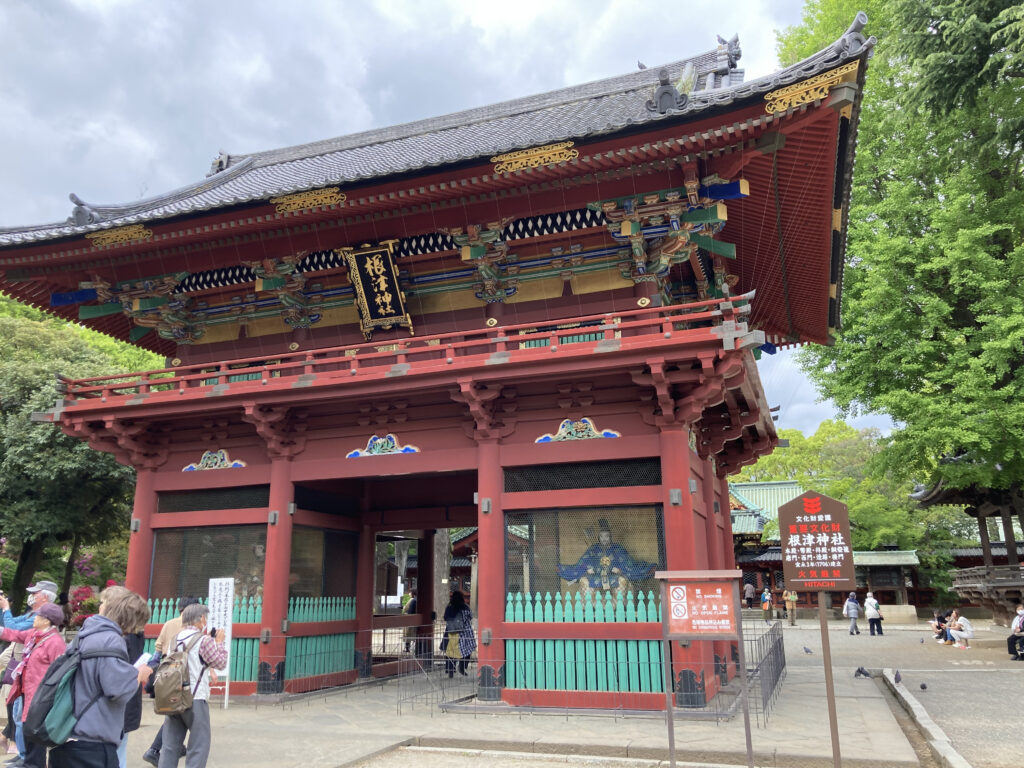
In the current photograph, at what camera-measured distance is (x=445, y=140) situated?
17297 mm

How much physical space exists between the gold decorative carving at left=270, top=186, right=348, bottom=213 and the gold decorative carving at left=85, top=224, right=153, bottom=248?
2.64 meters

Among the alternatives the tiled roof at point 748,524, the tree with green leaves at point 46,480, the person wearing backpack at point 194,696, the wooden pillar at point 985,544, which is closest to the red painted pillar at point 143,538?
the person wearing backpack at point 194,696

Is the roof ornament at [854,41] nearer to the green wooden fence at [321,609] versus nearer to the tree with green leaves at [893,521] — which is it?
the green wooden fence at [321,609]

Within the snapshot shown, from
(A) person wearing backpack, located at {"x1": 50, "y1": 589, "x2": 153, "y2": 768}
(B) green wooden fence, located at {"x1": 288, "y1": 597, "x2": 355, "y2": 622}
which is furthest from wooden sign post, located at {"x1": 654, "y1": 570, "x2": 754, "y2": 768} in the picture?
(B) green wooden fence, located at {"x1": 288, "y1": 597, "x2": 355, "y2": 622}

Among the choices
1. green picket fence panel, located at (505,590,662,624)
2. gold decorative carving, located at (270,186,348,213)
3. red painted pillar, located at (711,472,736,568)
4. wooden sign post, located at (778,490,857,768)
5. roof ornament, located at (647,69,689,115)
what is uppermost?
roof ornament, located at (647,69,689,115)

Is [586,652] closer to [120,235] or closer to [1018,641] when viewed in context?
[120,235]

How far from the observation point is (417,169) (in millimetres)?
11180

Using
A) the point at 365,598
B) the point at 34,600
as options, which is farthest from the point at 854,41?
the point at 365,598

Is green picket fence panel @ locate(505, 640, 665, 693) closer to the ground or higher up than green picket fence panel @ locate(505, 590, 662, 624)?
closer to the ground

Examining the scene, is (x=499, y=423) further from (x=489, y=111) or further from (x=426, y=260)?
(x=489, y=111)

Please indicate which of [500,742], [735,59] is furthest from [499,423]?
[735,59]

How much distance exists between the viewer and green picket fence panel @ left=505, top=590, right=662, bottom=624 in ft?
34.8

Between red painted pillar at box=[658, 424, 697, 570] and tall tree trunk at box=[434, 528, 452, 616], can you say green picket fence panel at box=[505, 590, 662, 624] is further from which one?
tall tree trunk at box=[434, 528, 452, 616]

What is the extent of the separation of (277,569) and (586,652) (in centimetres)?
550
